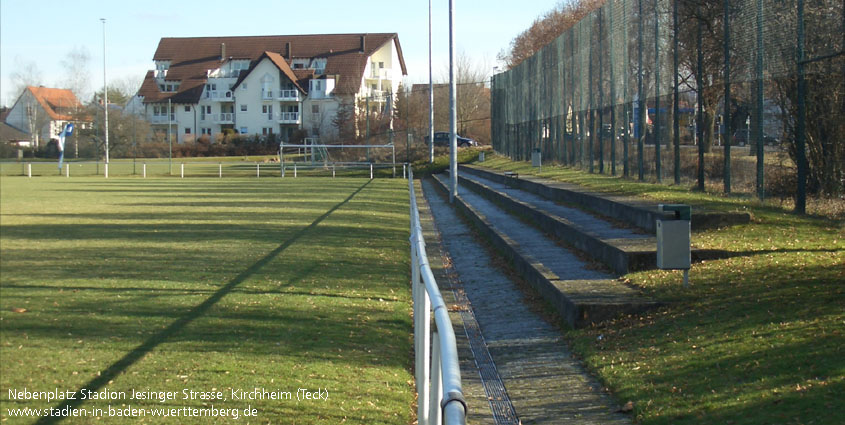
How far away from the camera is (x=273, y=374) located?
24.6ft

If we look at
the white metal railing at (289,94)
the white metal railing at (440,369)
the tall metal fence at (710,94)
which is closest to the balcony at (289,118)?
the white metal railing at (289,94)

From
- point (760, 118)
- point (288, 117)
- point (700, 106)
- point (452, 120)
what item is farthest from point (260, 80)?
point (760, 118)

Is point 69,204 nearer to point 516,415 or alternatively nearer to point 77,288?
point 77,288

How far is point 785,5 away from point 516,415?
37.4 ft

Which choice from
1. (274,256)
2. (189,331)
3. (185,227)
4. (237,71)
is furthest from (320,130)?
(189,331)

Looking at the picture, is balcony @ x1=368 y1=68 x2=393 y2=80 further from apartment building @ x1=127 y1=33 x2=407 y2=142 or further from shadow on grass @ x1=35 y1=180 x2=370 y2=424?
shadow on grass @ x1=35 y1=180 x2=370 y2=424

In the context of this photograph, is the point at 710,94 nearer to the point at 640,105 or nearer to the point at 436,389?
the point at 640,105

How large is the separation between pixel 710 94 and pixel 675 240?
1079 centimetres

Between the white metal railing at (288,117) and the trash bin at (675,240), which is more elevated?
the white metal railing at (288,117)

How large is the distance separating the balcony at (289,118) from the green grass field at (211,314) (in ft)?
232

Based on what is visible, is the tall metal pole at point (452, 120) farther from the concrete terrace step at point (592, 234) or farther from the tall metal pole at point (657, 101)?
the tall metal pole at point (657, 101)

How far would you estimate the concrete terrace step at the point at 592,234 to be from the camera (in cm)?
1093

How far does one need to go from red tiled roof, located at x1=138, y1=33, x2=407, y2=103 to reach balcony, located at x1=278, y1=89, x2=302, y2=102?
80.1 inches

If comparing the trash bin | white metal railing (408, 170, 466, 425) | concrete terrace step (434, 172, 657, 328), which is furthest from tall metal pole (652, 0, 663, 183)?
white metal railing (408, 170, 466, 425)
